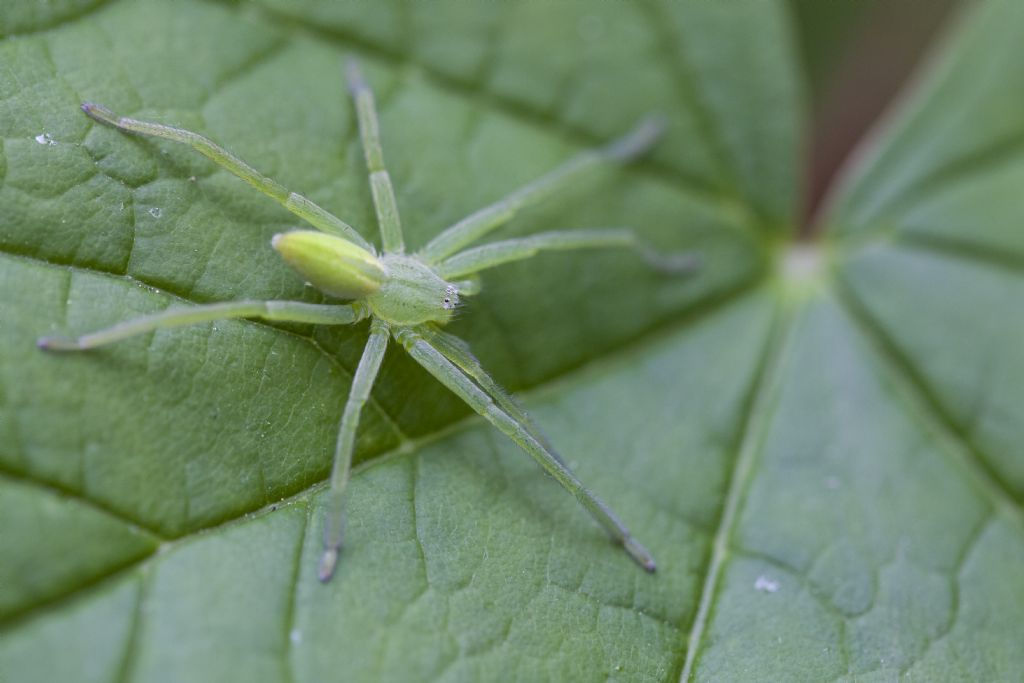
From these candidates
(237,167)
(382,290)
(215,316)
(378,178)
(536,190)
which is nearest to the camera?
(215,316)

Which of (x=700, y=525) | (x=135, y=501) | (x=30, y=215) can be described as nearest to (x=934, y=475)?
(x=700, y=525)

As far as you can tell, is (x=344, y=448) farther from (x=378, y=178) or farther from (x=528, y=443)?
(x=378, y=178)

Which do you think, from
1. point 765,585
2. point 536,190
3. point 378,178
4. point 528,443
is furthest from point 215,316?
point 765,585

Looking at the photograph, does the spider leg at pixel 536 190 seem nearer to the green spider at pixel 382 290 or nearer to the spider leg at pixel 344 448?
the green spider at pixel 382 290

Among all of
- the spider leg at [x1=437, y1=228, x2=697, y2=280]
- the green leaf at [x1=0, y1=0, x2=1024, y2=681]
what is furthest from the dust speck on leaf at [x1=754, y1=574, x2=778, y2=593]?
the spider leg at [x1=437, y1=228, x2=697, y2=280]

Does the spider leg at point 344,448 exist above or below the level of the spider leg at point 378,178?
below

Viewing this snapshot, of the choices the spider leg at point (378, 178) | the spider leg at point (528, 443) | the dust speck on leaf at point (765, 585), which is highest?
the spider leg at point (378, 178)

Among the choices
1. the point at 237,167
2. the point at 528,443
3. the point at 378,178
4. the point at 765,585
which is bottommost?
the point at 765,585

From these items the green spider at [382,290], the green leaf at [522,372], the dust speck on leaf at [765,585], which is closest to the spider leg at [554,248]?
the green spider at [382,290]
